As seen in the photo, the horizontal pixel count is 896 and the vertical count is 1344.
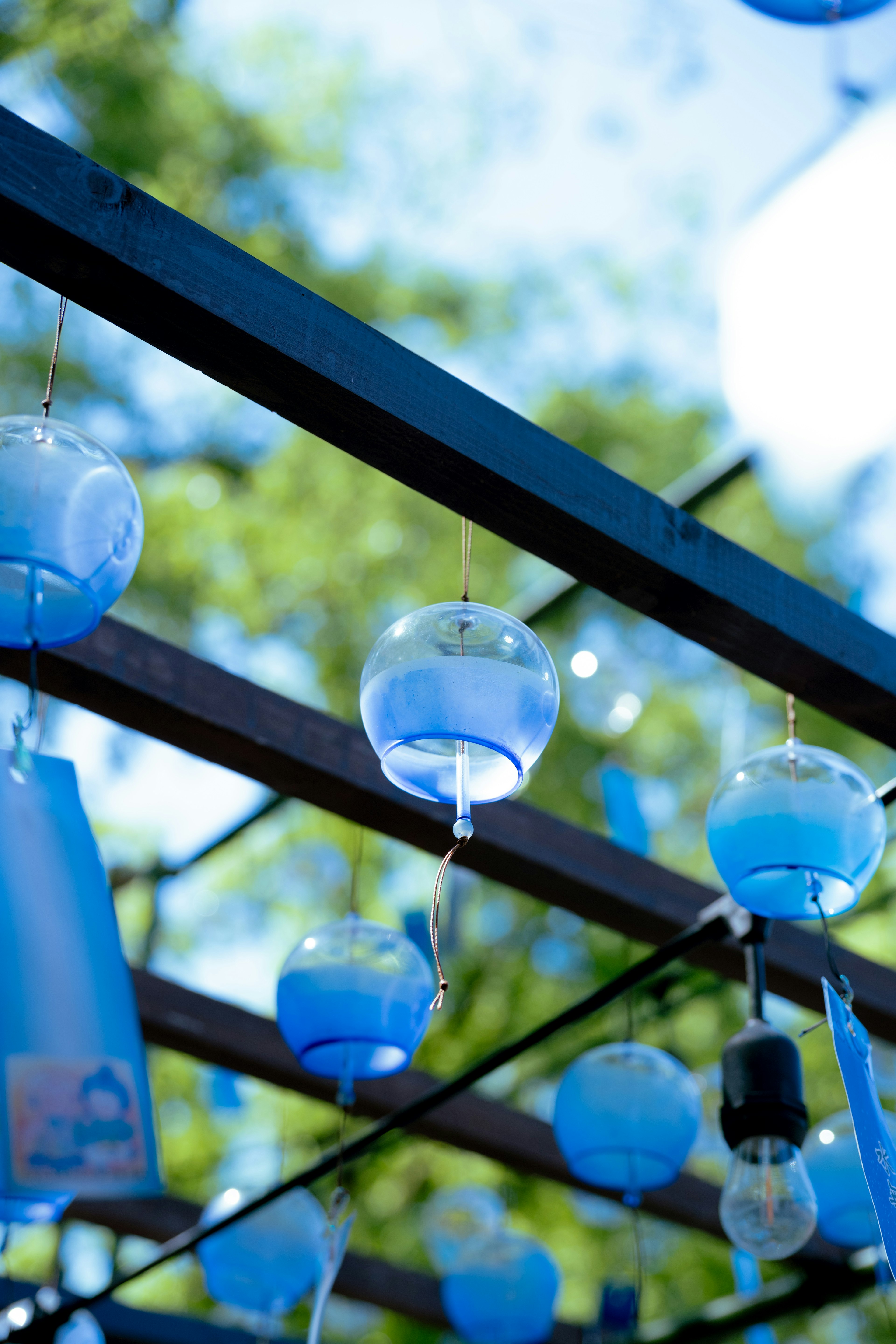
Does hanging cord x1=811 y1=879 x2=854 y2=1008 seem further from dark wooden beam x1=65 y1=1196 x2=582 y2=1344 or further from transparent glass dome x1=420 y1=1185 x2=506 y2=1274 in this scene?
dark wooden beam x1=65 y1=1196 x2=582 y2=1344

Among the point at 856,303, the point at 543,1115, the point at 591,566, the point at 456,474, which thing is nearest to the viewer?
the point at 456,474

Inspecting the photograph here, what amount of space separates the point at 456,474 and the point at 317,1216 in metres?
2.38

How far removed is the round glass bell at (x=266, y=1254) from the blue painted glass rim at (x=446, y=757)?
1999mm

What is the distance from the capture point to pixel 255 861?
677cm

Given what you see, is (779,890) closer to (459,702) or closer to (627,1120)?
(459,702)

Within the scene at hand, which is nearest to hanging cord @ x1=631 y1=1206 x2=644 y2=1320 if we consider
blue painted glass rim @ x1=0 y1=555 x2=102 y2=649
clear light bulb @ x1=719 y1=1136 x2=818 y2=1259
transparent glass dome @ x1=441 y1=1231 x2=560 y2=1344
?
transparent glass dome @ x1=441 y1=1231 x2=560 y2=1344

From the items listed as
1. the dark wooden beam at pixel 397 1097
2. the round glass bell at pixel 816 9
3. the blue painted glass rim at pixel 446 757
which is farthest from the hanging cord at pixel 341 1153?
the round glass bell at pixel 816 9

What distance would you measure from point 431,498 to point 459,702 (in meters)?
0.33

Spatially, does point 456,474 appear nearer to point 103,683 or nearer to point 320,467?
point 103,683

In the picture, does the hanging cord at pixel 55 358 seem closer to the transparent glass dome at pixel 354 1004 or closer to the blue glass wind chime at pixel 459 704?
the blue glass wind chime at pixel 459 704

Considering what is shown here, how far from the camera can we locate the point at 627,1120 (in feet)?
9.10

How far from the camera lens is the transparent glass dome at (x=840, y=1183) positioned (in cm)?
321

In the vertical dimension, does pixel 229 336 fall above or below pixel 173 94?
below

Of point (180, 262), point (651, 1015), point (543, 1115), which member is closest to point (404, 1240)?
point (543, 1115)
